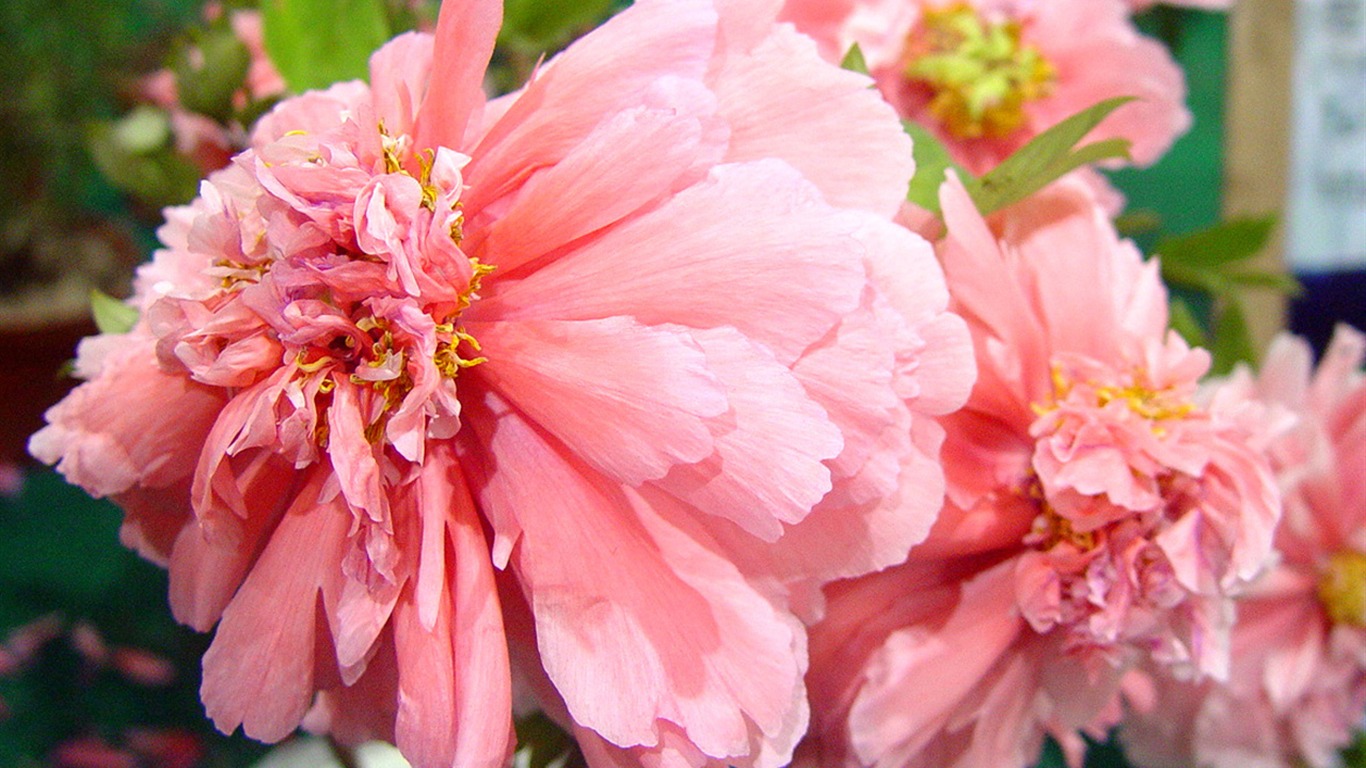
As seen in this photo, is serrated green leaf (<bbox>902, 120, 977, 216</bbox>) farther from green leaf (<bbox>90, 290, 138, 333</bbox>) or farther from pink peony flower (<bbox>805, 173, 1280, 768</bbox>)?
green leaf (<bbox>90, 290, 138, 333</bbox>)

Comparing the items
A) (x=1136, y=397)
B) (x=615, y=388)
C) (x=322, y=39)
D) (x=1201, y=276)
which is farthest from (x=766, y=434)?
(x=1201, y=276)

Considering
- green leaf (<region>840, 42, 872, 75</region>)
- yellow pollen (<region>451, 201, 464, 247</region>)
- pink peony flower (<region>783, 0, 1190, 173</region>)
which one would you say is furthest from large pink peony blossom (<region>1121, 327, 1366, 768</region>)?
yellow pollen (<region>451, 201, 464, 247</region>)

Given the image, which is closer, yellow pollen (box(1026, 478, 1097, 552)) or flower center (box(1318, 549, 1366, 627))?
yellow pollen (box(1026, 478, 1097, 552))

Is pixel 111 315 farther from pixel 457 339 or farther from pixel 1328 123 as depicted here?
pixel 1328 123

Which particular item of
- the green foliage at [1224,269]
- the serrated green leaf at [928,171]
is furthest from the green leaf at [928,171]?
the green foliage at [1224,269]

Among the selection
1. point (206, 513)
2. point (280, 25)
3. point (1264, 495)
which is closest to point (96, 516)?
A: point (280, 25)

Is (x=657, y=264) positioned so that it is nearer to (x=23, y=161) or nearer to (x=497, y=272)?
(x=497, y=272)

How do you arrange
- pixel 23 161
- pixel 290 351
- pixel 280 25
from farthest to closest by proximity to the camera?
pixel 23 161, pixel 280 25, pixel 290 351
